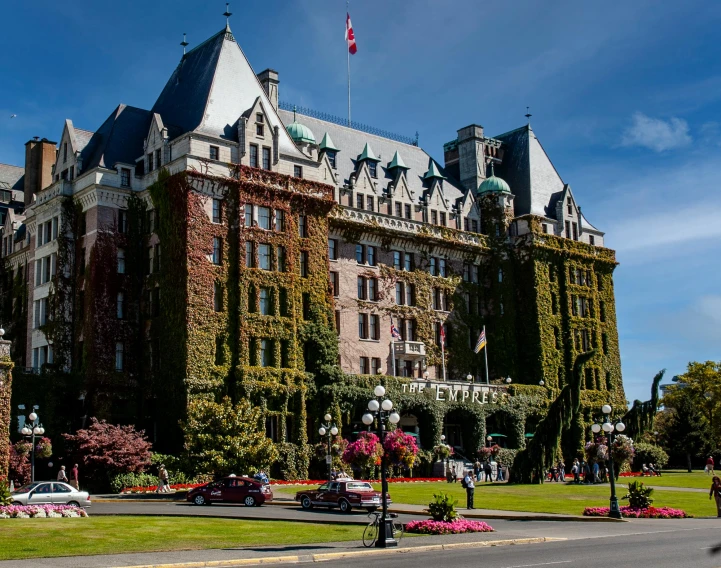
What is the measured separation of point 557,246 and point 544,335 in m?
9.21

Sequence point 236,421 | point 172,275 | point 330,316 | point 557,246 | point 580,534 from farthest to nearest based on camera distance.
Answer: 1. point 557,246
2. point 330,316
3. point 172,275
4. point 236,421
5. point 580,534

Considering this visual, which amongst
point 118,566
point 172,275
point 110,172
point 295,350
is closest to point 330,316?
point 295,350

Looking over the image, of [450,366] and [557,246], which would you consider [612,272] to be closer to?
[557,246]

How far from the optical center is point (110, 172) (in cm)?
6756

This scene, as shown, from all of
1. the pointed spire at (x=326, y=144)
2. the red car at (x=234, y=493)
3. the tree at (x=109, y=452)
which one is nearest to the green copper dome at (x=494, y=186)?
the pointed spire at (x=326, y=144)

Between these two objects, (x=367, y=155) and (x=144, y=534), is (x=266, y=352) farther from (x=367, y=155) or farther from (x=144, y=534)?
(x=144, y=534)

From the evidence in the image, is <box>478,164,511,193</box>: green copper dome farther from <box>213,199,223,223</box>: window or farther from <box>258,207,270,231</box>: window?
<box>213,199,223,223</box>: window

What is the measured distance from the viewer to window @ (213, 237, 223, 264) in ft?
213

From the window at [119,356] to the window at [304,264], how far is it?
14014 mm

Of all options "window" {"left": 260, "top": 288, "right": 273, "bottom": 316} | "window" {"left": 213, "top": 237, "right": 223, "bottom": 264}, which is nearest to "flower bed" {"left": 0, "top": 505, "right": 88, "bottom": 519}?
"window" {"left": 213, "top": 237, "right": 223, "bottom": 264}

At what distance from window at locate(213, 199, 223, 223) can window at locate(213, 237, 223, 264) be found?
1361mm

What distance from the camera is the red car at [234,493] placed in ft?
150

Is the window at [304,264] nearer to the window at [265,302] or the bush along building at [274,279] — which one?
the bush along building at [274,279]

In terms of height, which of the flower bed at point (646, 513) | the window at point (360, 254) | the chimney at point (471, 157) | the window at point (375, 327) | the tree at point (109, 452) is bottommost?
the flower bed at point (646, 513)
